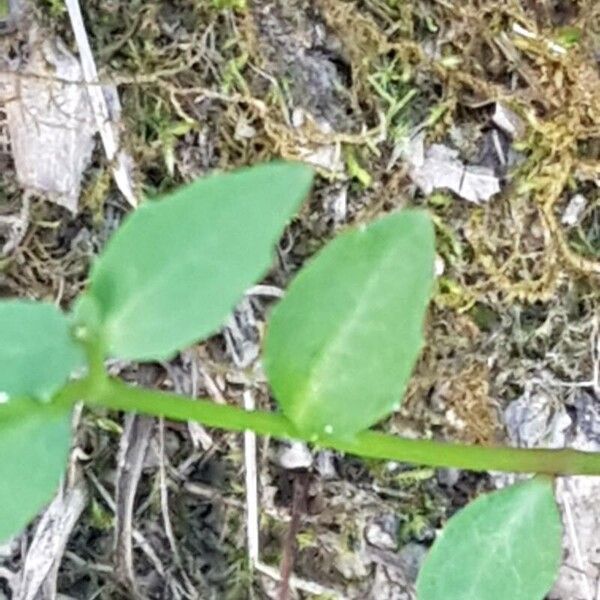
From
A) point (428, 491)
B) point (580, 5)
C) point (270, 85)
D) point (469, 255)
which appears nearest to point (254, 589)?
point (428, 491)

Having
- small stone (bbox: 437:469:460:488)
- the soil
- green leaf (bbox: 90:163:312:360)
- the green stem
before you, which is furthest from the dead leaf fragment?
green leaf (bbox: 90:163:312:360)

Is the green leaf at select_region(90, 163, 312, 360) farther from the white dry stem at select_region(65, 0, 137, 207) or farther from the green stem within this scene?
the white dry stem at select_region(65, 0, 137, 207)

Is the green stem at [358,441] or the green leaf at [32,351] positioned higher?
the green leaf at [32,351]

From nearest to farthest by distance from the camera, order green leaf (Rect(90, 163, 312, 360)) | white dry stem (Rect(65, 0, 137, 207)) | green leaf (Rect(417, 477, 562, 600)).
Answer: green leaf (Rect(90, 163, 312, 360))
green leaf (Rect(417, 477, 562, 600))
white dry stem (Rect(65, 0, 137, 207))

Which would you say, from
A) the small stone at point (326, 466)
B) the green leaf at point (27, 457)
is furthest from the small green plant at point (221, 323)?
the small stone at point (326, 466)

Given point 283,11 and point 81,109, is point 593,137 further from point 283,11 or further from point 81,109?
point 81,109

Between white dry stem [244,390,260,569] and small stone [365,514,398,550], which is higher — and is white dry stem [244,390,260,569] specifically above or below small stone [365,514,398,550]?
above

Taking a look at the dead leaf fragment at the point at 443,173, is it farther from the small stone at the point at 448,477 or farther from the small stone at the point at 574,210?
the small stone at the point at 448,477
